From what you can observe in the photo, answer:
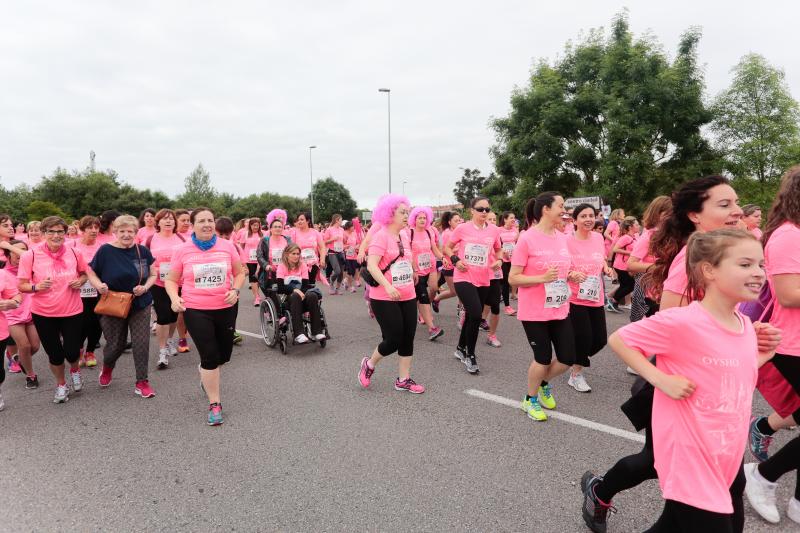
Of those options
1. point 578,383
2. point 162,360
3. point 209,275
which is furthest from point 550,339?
point 162,360

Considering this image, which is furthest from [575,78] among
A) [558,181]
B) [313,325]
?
[313,325]

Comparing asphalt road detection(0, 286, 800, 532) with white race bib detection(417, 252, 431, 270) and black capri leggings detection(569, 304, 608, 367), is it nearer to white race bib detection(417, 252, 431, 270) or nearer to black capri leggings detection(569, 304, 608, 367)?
black capri leggings detection(569, 304, 608, 367)

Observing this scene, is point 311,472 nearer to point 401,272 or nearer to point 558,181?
point 401,272

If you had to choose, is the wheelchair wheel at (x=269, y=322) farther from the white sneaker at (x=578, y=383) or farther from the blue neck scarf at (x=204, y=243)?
the white sneaker at (x=578, y=383)

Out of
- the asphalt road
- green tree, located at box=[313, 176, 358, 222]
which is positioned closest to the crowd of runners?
the asphalt road

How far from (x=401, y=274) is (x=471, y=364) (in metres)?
1.47

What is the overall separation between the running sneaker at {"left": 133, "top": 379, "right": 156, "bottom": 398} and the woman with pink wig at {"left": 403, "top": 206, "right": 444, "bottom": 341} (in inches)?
151

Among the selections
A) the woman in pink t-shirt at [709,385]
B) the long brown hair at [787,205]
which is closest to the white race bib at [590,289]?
the long brown hair at [787,205]

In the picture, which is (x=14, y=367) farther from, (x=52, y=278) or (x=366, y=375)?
(x=366, y=375)

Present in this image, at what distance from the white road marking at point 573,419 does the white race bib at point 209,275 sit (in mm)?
2579

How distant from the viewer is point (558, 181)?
24.4 meters

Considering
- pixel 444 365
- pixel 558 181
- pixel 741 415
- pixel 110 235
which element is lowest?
pixel 444 365

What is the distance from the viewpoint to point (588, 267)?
4.62 meters

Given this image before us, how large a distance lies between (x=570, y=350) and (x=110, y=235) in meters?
5.51
